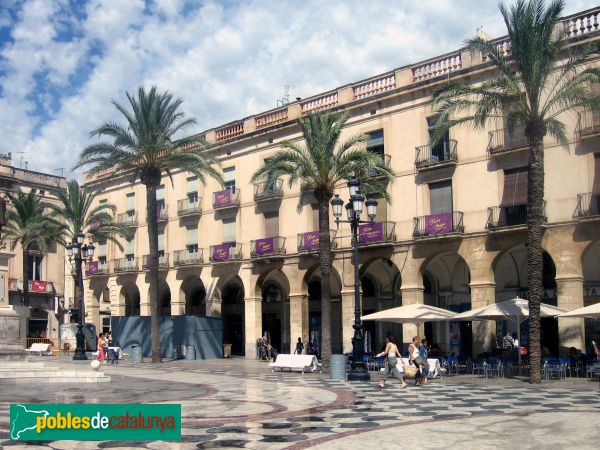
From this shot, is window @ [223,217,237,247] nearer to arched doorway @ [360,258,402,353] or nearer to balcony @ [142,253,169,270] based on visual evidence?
balcony @ [142,253,169,270]

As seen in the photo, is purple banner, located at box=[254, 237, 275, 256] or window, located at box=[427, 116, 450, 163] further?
purple banner, located at box=[254, 237, 275, 256]

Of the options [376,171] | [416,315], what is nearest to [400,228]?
[376,171]

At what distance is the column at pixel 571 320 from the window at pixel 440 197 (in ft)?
21.5

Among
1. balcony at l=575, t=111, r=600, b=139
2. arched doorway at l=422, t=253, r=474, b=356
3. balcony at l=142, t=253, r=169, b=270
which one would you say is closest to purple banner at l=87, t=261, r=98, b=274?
balcony at l=142, t=253, r=169, b=270

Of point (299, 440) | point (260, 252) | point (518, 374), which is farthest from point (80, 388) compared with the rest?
point (260, 252)

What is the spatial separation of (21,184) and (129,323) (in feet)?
67.5

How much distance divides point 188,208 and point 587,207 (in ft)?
79.5

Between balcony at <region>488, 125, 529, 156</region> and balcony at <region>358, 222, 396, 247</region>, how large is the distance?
5979 millimetres

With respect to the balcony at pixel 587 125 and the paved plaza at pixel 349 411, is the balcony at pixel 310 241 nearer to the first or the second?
the balcony at pixel 587 125

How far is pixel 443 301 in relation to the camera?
37.4 metres

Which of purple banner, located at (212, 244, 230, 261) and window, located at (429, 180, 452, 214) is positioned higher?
window, located at (429, 180, 452, 214)

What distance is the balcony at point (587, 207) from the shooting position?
89.9 ft

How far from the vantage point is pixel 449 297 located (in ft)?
122

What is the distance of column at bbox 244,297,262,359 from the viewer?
4009 cm
